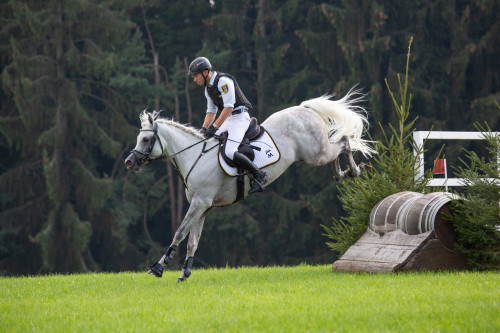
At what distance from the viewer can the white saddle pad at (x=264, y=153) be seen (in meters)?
8.98

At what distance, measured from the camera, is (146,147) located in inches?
350

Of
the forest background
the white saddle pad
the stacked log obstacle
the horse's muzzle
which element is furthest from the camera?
the forest background

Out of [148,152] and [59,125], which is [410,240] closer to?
[148,152]

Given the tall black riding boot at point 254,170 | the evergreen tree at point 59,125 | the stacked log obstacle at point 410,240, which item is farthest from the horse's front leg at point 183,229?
the evergreen tree at point 59,125

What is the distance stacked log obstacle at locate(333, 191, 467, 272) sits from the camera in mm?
8281

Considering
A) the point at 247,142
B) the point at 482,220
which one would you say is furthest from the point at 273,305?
the point at 482,220

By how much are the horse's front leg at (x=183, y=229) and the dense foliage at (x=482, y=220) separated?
315 cm

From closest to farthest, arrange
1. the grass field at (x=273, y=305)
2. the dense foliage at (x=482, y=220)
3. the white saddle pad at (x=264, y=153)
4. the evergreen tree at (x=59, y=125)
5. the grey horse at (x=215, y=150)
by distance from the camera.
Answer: the grass field at (x=273, y=305) → the dense foliage at (x=482, y=220) → the grey horse at (x=215, y=150) → the white saddle pad at (x=264, y=153) → the evergreen tree at (x=59, y=125)

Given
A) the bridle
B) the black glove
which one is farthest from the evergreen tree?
the black glove

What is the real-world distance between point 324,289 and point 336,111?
3512mm

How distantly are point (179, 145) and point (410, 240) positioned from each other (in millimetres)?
3196

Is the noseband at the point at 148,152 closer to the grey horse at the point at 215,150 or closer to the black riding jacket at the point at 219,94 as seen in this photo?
the grey horse at the point at 215,150

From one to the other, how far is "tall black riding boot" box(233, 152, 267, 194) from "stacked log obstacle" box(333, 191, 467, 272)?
146cm

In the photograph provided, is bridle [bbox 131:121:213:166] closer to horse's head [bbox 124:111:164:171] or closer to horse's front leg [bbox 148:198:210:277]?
horse's head [bbox 124:111:164:171]
